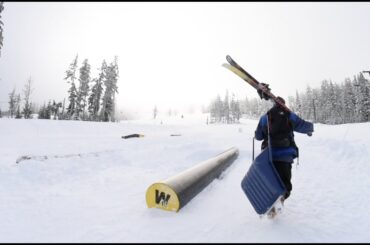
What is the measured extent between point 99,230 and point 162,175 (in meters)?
5.64

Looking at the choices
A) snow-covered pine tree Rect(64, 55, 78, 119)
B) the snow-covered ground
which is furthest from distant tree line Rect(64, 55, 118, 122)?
the snow-covered ground

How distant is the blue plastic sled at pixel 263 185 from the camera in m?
4.25

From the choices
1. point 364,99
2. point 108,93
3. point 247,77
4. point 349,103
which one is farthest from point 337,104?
point 247,77

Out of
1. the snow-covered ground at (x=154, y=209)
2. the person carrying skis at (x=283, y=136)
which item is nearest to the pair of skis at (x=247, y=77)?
the person carrying skis at (x=283, y=136)

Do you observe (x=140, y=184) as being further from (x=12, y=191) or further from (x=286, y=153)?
(x=286, y=153)

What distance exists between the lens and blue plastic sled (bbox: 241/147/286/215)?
425 cm

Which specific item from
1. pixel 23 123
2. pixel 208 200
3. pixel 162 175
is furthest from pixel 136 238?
→ pixel 23 123

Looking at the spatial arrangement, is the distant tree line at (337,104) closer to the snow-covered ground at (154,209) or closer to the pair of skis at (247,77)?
the snow-covered ground at (154,209)

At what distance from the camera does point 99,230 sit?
411 cm

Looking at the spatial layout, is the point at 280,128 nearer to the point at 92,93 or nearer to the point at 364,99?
the point at 92,93

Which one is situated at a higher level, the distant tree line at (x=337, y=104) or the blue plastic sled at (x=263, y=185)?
the distant tree line at (x=337, y=104)

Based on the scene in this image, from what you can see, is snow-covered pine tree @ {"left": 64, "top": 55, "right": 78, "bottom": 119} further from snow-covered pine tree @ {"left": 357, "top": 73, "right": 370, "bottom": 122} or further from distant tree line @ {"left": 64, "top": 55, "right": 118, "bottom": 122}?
snow-covered pine tree @ {"left": 357, "top": 73, "right": 370, "bottom": 122}

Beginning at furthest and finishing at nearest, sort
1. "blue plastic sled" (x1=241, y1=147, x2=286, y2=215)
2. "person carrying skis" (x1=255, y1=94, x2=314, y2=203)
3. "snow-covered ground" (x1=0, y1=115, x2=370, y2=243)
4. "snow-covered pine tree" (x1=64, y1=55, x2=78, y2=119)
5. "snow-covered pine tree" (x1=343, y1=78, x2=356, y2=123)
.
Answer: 1. "snow-covered pine tree" (x1=343, y1=78, x2=356, y2=123)
2. "snow-covered pine tree" (x1=64, y1=55, x2=78, y2=119)
3. "person carrying skis" (x1=255, y1=94, x2=314, y2=203)
4. "blue plastic sled" (x1=241, y1=147, x2=286, y2=215)
5. "snow-covered ground" (x1=0, y1=115, x2=370, y2=243)

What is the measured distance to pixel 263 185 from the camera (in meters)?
4.37
